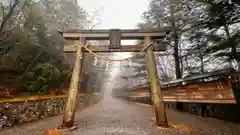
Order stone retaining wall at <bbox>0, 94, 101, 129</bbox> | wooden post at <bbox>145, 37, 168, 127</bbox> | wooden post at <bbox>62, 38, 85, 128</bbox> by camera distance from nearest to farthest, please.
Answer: wooden post at <bbox>62, 38, 85, 128</bbox>
wooden post at <bbox>145, 37, 168, 127</bbox>
stone retaining wall at <bbox>0, 94, 101, 129</bbox>

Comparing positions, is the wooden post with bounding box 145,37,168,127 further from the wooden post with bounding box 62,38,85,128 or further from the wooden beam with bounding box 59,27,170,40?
the wooden post with bounding box 62,38,85,128

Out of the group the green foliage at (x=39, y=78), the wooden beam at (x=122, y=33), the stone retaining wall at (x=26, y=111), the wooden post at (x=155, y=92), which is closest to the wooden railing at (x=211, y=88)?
the wooden post at (x=155, y=92)

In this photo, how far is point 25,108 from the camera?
309 inches

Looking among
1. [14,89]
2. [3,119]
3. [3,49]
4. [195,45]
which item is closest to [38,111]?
[3,119]

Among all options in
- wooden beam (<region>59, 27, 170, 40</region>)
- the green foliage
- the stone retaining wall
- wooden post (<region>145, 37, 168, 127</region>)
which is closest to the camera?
wooden post (<region>145, 37, 168, 127</region>)

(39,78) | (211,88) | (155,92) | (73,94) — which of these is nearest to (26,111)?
(73,94)

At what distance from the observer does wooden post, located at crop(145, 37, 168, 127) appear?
6.52m

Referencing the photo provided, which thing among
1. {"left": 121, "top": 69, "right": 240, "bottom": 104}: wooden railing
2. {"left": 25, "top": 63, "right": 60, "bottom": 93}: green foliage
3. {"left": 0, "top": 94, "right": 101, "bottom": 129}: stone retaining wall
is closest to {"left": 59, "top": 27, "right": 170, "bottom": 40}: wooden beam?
{"left": 121, "top": 69, "right": 240, "bottom": 104}: wooden railing

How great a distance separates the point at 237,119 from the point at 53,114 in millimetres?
10007

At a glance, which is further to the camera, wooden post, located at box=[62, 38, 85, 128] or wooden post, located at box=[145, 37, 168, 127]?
wooden post, located at box=[145, 37, 168, 127]

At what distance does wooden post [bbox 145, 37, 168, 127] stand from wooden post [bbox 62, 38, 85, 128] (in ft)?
10.2

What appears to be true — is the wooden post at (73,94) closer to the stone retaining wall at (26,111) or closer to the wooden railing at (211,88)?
the stone retaining wall at (26,111)

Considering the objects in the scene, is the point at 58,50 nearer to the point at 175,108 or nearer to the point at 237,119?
the point at 175,108

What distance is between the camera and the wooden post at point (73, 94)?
6.39m
